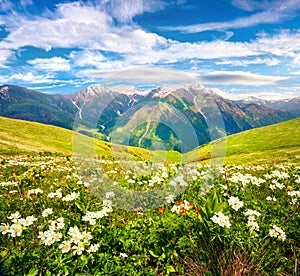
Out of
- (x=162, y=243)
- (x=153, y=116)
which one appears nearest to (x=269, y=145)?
(x=153, y=116)

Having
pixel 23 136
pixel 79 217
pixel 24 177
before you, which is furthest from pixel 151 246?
pixel 23 136

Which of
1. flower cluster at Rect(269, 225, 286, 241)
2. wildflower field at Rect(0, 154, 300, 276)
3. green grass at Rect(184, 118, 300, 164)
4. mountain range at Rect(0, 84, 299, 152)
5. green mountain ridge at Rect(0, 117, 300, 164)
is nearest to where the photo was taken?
wildflower field at Rect(0, 154, 300, 276)

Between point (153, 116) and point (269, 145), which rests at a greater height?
point (153, 116)

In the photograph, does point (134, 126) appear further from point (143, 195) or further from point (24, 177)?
point (24, 177)

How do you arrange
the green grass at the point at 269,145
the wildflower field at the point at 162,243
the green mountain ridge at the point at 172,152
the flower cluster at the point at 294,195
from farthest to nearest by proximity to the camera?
the green grass at the point at 269,145 → the green mountain ridge at the point at 172,152 → the flower cluster at the point at 294,195 → the wildflower field at the point at 162,243

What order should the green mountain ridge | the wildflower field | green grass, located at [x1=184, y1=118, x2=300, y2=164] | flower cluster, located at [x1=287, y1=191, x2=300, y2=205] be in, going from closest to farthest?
the wildflower field
flower cluster, located at [x1=287, y1=191, x2=300, y2=205]
the green mountain ridge
green grass, located at [x1=184, y1=118, x2=300, y2=164]

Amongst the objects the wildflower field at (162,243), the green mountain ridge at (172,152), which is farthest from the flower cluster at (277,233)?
the green mountain ridge at (172,152)

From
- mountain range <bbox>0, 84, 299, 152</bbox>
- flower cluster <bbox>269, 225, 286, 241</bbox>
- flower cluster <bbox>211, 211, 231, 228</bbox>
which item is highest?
mountain range <bbox>0, 84, 299, 152</bbox>

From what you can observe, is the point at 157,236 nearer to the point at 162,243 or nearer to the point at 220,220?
the point at 162,243

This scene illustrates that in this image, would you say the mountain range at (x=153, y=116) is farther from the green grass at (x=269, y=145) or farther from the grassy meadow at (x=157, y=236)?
the green grass at (x=269, y=145)

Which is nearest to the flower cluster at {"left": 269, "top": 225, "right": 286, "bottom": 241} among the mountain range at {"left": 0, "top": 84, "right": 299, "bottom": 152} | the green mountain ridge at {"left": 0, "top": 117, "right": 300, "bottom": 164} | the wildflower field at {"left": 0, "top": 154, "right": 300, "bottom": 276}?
the wildflower field at {"left": 0, "top": 154, "right": 300, "bottom": 276}

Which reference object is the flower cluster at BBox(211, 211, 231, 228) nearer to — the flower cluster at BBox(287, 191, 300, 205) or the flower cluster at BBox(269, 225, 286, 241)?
the flower cluster at BBox(269, 225, 286, 241)

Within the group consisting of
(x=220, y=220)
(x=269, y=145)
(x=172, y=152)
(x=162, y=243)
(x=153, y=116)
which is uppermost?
(x=153, y=116)
